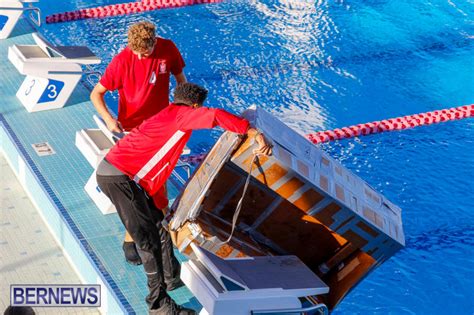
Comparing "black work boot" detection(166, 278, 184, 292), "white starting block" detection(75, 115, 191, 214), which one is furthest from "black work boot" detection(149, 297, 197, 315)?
"white starting block" detection(75, 115, 191, 214)

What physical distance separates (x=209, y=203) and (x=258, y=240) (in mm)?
359

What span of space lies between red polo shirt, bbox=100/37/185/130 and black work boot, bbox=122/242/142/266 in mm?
750

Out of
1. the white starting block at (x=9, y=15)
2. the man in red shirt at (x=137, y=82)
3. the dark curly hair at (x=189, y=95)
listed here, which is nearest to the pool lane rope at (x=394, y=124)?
the man in red shirt at (x=137, y=82)

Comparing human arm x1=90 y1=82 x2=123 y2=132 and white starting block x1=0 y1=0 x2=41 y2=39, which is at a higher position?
human arm x1=90 y1=82 x2=123 y2=132

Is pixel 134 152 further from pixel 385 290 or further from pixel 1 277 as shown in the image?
pixel 385 290

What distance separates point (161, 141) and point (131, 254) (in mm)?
1228

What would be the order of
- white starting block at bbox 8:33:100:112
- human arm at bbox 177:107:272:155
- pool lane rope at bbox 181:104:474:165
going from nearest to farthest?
human arm at bbox 177:107:272:155 → white starting block at bbox 8:33:100:112 → pool lane rope at bbox 181:104:474:165

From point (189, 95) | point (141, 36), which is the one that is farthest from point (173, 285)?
point (141, 36)

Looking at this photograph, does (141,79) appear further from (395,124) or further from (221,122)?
(395,124)

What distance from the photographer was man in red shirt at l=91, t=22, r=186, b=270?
17.8ft

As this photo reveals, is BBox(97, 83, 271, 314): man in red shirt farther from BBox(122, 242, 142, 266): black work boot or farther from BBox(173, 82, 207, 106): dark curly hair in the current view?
BBox(122, 242, 142, 266): black work boot

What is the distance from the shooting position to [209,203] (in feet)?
16.5

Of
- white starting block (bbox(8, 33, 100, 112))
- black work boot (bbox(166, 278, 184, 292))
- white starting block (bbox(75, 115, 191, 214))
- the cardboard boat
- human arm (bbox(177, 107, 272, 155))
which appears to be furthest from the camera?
white starting block (bbox(8, 33, 100, 112))

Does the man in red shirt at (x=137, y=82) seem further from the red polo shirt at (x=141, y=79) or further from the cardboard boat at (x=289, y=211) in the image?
the cardboard boat at (x=289, y=211)
